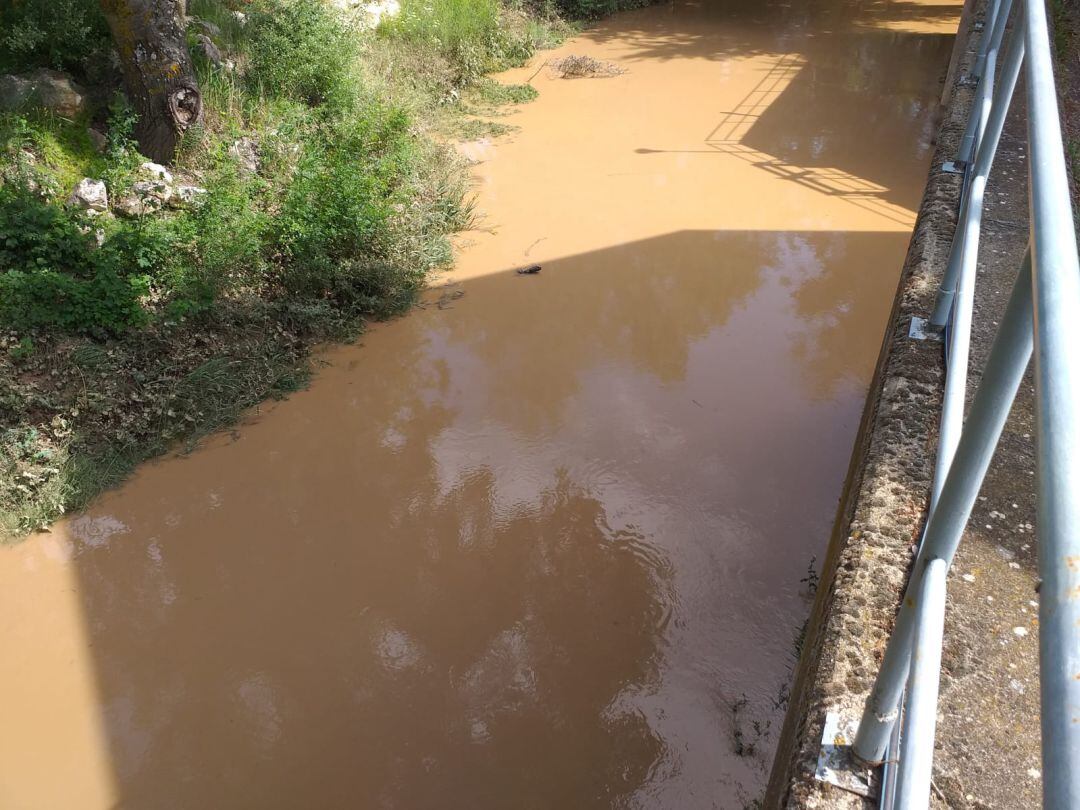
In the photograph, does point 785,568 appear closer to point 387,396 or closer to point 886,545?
point 886,545

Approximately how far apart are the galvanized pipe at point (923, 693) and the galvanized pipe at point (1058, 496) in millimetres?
566

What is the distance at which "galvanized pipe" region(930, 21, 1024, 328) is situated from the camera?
105 inches

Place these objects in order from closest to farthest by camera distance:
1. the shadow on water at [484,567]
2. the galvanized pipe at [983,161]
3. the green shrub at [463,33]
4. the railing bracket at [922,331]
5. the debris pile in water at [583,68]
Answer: the galvanized pipe at [983,161] < the railing bracket at [922,331] < the shadow on water at [484,567] < the green shrub at [463,33] < the debris pile in water at [583,68]

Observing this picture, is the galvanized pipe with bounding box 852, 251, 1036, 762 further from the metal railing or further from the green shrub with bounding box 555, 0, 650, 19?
the green shrub with bounding box 555, 0, 650, 19

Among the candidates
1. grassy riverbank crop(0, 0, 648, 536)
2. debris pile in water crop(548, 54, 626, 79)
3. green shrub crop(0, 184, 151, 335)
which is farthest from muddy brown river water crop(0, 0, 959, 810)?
debris pile in water crop(548, 54, 626, 79)

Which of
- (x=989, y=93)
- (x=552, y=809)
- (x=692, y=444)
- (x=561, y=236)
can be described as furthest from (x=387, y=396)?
(x=989, y=93)

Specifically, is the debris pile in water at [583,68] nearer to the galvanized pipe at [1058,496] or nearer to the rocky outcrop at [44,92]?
the rocky outcrop at [44,92]

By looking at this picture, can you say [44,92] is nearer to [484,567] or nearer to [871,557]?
[484,567]

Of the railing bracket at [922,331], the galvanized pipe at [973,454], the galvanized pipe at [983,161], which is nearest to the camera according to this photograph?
the galvanized pipe at [973,454]

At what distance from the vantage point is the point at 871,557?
2268 mm

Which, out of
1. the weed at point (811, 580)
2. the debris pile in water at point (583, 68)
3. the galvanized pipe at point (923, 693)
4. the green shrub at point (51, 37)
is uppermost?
the green shrub at point (51, 37)

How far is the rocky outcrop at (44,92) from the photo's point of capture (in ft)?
22.9

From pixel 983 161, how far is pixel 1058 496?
2692mm

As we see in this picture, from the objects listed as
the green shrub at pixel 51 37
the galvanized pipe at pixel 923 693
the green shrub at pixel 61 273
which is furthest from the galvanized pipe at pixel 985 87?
the green shrub at pixel 51 37
